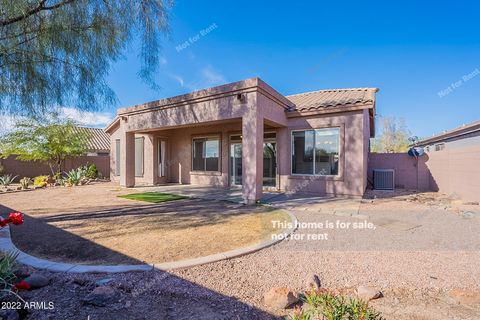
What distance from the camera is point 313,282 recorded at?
9.95ft

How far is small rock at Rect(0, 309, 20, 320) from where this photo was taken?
2.17 metres

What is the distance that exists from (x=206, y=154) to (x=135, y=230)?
821 cm

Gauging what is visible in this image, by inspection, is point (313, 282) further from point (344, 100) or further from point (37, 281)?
point (344, 100)

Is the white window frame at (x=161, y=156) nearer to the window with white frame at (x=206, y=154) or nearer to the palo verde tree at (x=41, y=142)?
the window with white frame at (x=206, y=154)

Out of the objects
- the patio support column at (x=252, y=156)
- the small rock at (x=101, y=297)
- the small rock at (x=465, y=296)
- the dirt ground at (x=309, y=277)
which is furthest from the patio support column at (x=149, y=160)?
the small rock at (x=465, y=296)

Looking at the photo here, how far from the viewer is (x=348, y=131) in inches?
369

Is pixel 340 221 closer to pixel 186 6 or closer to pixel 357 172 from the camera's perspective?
pixel 357 172

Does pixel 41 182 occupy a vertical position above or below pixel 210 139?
below

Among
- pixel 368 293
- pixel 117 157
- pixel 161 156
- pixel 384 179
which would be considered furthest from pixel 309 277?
pixel 117 157

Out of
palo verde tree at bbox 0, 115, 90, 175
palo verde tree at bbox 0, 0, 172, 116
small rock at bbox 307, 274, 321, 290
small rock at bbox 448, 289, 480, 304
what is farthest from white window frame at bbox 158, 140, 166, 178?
small rock at bbox 448, 289, 480, 304

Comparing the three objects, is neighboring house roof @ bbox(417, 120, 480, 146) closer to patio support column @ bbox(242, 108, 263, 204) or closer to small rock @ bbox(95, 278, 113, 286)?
patio support column @ bbox(242, 108, 263, 204)

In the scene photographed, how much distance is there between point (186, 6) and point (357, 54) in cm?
917

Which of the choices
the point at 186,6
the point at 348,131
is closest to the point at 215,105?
the point at 186,6

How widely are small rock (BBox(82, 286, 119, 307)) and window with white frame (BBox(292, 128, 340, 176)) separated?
8778 millimetres
